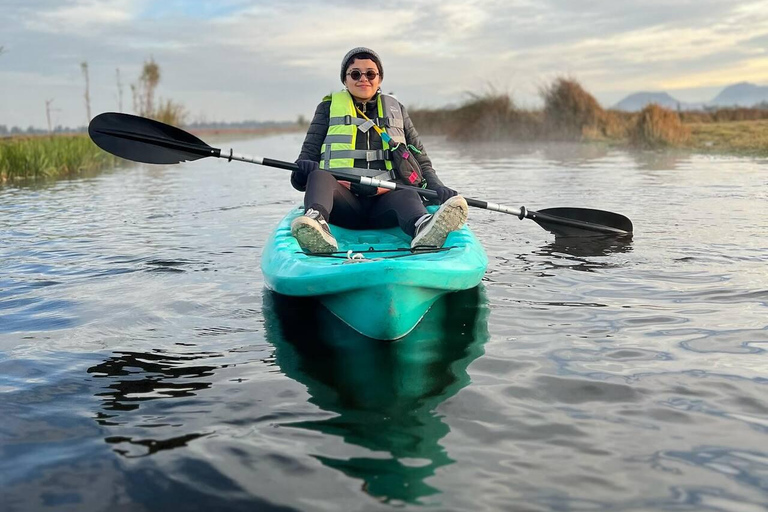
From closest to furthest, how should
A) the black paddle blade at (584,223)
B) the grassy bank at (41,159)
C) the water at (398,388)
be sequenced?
the water at (398,388), the black paddle blade at (584,223), the grassy bank at (41,159)

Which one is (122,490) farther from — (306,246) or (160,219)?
(160,219)

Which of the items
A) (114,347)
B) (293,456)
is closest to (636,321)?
(293,456)

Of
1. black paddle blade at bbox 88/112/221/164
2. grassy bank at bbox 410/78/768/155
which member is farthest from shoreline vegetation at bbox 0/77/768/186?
black paddle blade at bbox 88/112/221/164

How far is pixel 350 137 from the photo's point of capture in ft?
15.6

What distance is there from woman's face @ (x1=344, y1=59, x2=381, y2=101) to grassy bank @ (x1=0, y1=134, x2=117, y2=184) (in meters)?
9.55

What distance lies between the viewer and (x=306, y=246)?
12.7ft

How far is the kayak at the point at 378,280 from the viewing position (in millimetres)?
3049

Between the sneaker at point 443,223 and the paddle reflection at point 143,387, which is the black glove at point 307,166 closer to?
the sneaker at point 443,223

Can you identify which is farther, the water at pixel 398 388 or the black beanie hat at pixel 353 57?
the black beanie hat at pixel 353 57

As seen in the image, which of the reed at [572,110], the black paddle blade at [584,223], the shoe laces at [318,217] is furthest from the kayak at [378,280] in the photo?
the reed at [572,110]

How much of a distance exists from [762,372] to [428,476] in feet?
5.03

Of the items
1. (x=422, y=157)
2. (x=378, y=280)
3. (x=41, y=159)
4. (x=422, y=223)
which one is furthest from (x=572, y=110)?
(x=378, y=280)

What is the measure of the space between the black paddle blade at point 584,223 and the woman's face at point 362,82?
1.88m

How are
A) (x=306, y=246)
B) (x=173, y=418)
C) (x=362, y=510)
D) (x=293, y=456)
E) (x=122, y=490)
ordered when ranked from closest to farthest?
(x=362, y=510) < (x=122, y=490) < (x=293, y=456) < (x=173, y=418) < (x=306, y=246)
